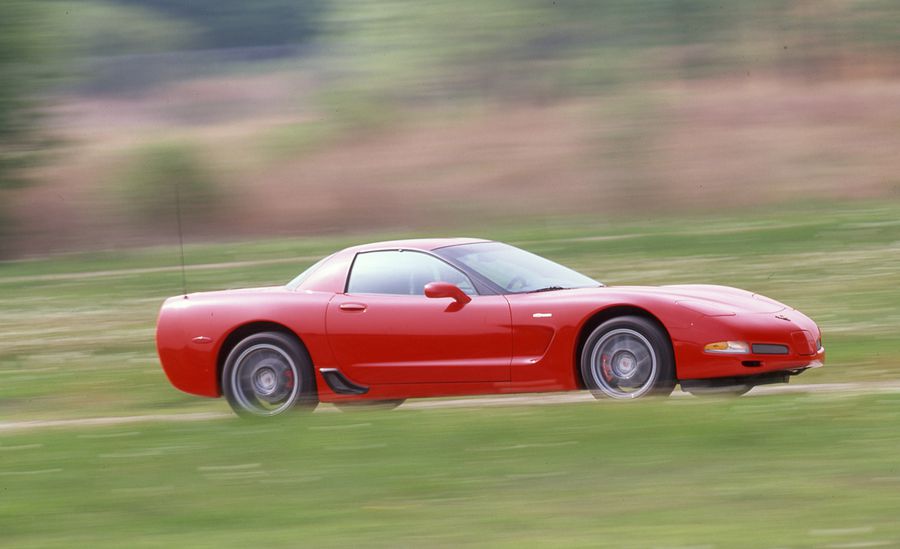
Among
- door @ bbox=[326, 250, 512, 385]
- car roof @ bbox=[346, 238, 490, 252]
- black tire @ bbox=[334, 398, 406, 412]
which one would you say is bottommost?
black tire @ bbox=[334, 398, 406, 412]

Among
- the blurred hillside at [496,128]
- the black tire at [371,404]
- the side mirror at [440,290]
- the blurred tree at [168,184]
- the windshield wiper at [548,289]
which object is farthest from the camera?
the blurred tree at [168,184]

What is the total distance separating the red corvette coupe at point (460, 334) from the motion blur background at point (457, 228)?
348mm

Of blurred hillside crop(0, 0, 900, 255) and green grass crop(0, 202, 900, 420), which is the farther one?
blurred hillside crop(0, 0, 900, 255)

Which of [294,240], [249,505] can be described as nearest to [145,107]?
[294,240]

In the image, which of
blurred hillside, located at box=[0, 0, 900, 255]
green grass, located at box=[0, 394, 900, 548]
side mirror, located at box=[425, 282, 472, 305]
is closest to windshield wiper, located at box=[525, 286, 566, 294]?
side mirror, located at box=[425, 282, 472, 305]

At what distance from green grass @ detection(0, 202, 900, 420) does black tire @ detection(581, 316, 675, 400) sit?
2.15 meters

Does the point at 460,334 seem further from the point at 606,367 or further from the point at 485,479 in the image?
the point at 485,479

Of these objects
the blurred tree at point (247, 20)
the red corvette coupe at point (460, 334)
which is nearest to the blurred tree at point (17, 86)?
the red corvette coupe at point (460, 334)

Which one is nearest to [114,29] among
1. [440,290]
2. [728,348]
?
[440,290]

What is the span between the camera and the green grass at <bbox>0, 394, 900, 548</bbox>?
6.01 meters

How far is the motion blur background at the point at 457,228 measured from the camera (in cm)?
663

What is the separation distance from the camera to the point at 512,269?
33.7 ft

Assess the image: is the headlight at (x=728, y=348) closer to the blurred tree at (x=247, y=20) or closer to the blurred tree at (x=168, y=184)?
the blurred tree at (x=168, y=184)

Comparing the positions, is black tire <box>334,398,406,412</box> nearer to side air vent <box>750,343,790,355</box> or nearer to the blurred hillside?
side air vent <box>750,343,790,355</box>
